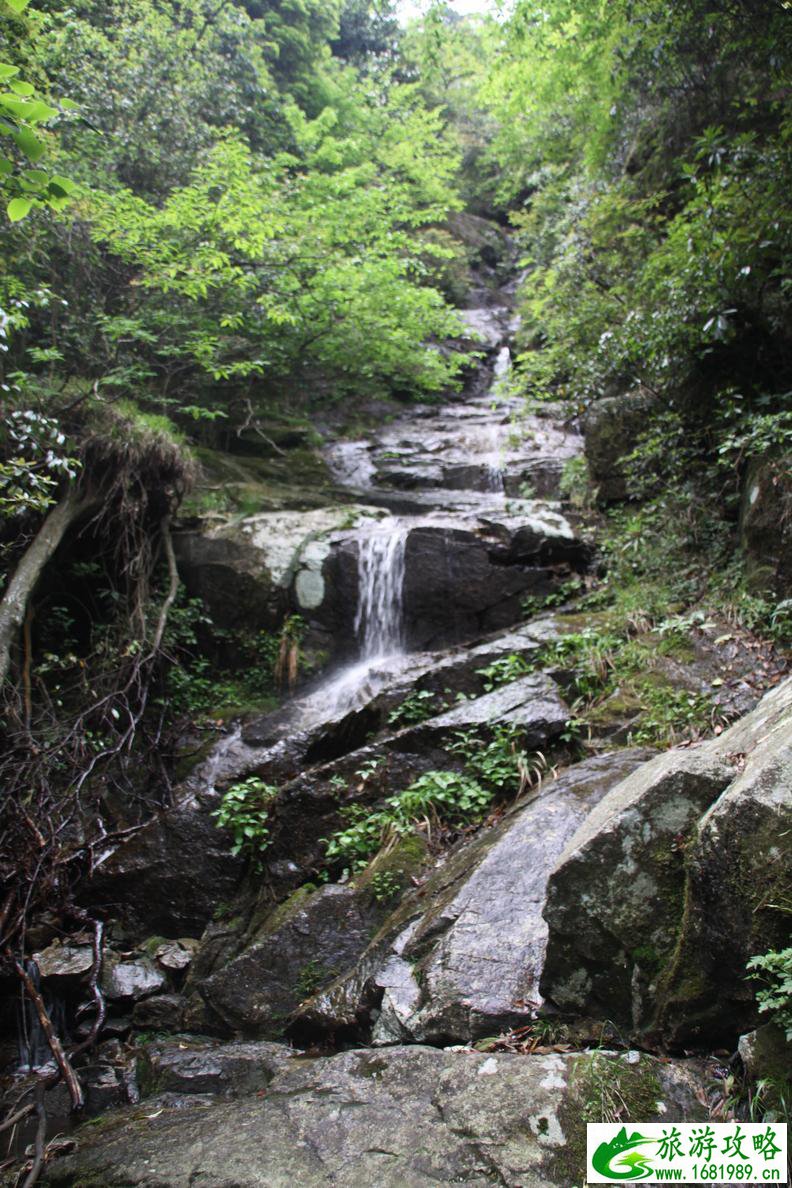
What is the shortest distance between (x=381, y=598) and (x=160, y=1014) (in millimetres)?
5273

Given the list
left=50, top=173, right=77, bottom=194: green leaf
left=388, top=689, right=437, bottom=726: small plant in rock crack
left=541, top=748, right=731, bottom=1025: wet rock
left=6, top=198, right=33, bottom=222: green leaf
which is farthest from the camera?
left=388, top=689, right=437, bottom=726: small plant in rock crack

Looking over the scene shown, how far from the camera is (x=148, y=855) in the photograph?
18.9 ft

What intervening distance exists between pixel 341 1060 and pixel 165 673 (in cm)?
580

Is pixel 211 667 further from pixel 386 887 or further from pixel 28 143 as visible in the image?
pixel 28 143

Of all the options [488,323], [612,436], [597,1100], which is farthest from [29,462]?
[488,323]

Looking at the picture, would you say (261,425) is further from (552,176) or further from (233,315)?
(552,176)

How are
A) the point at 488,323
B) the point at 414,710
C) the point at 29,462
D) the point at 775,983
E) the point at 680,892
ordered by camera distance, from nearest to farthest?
the point at 775,983
the point at 680,892
the point at 29,462
the point at 414,710
the point at 488,323

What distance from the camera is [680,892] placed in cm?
262

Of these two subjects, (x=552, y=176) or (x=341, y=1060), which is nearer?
(x=341, y=1060)

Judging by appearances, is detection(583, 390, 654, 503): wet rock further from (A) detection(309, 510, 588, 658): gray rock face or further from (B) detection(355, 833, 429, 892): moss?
(B) detection(355, 833, 429, 892): moss

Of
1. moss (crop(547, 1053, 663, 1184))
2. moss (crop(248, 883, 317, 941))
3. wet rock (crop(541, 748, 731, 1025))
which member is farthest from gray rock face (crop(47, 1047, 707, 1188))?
moss (crop(248, 883, 317, 941))

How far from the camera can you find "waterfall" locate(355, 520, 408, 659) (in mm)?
8641

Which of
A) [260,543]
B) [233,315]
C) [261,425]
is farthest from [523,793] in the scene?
[261,425]

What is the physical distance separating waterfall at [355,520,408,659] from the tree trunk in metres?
3.49
